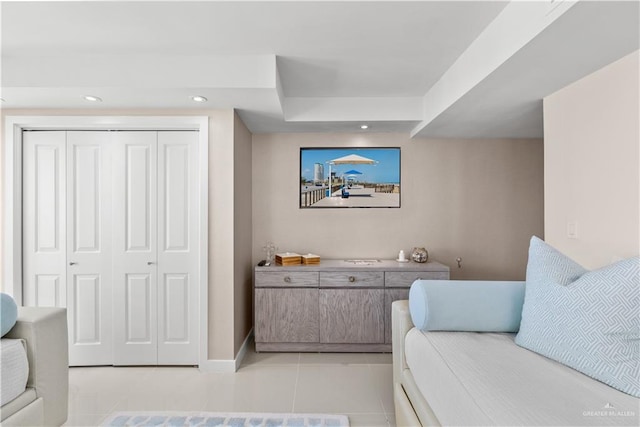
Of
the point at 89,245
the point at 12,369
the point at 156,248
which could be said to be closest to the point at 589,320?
the point at 12,369

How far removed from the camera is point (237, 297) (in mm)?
3283

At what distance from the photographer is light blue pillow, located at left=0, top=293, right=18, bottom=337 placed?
1837 millimetres

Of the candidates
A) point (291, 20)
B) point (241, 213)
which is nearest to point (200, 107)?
point (241, 213)

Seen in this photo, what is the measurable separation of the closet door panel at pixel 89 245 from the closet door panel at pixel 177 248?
455 mm

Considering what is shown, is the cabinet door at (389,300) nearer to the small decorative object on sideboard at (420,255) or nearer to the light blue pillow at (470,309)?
the small decorative object on sideboard at (420,255)

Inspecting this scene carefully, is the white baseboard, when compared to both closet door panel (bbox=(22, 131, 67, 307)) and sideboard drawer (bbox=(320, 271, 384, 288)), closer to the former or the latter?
sideboard drawer (bbox=(320, 271, 384, 288))

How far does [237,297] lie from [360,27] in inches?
94.3

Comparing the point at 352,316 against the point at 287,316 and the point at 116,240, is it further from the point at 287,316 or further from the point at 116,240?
the point at 116,240

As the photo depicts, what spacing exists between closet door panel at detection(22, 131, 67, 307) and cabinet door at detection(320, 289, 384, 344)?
232 centimetres

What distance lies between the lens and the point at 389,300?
3.46 metres

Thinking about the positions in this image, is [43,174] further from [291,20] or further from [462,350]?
[462,350]

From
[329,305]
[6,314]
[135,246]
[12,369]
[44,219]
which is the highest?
[44,219]

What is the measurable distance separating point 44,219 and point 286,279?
7.13ft

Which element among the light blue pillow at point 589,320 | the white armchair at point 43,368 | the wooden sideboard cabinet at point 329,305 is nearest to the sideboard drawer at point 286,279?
the wooden sideboard cabinet at point 329,305
